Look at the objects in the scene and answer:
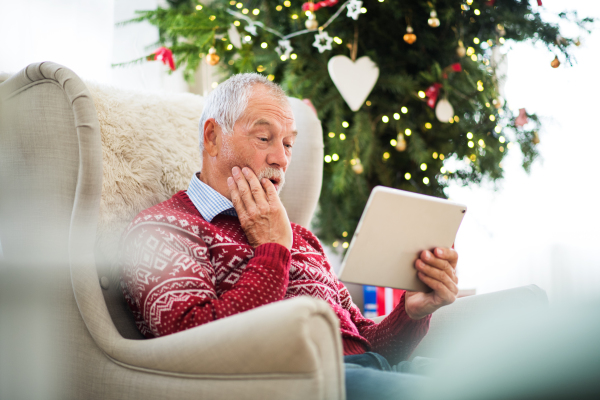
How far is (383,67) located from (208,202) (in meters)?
1.18

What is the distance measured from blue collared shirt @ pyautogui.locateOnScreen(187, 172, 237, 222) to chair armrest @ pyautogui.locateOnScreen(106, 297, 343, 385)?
1.20ft

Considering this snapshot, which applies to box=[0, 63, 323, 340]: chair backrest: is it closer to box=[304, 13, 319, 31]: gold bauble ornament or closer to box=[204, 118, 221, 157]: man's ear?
box=[204, 118, 221, 157]: man's ear

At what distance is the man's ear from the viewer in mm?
1098

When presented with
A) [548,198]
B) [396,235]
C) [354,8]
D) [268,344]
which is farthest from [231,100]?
[548,198]

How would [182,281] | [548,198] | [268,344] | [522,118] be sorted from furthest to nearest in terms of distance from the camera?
1. [548,198]
2. [522,118]
3. [182,281]
4. [268,344]

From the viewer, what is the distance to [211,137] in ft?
3.64

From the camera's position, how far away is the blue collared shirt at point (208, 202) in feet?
3.29

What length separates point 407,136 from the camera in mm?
1940

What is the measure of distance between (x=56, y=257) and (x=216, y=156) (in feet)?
1.36

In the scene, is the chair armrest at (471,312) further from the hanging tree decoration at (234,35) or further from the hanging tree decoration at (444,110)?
the hanging tree decoration at (234,35)

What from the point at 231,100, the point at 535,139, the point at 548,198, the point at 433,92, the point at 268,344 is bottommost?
the point at 268,344

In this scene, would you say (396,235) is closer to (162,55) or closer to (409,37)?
(409,37)

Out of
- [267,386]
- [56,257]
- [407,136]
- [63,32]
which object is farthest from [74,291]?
[407,136]

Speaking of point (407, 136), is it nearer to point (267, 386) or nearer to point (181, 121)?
point (181, 121)
